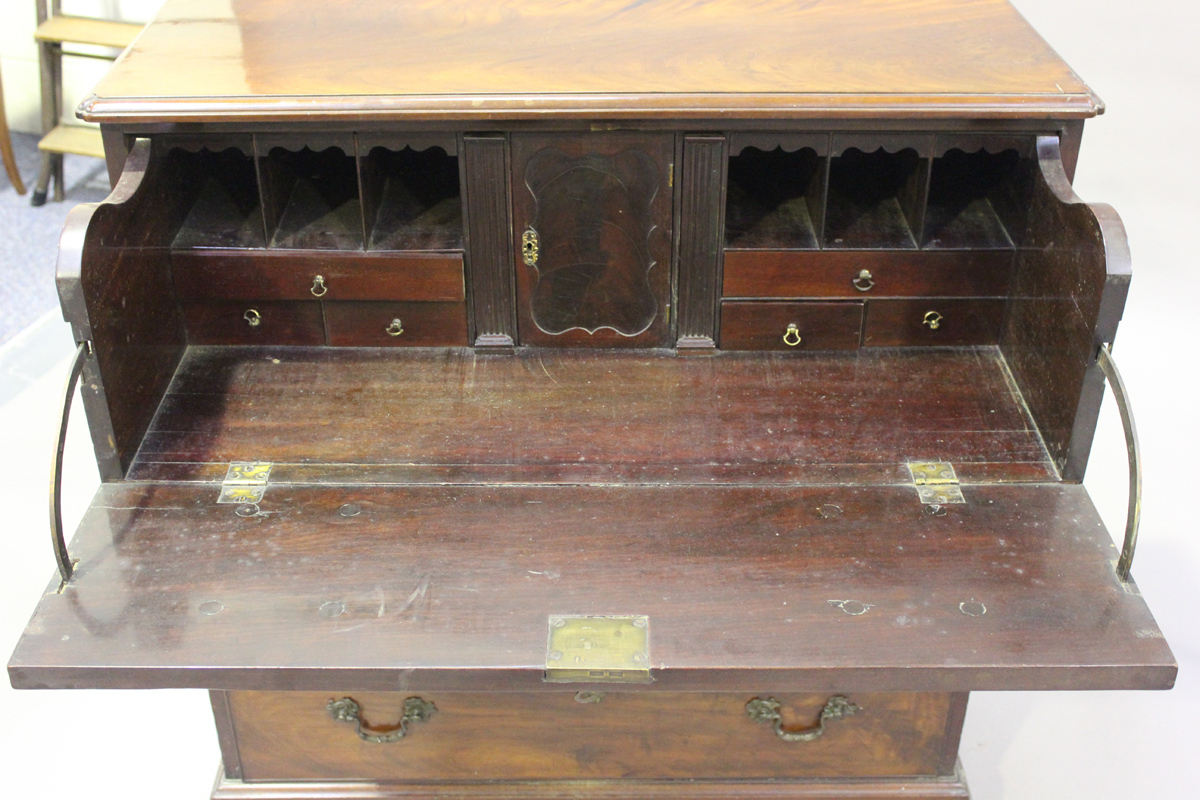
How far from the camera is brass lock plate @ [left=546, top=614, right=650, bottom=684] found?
6.10ft

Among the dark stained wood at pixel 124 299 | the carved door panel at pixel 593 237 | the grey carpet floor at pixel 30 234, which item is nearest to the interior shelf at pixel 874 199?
the carved door panel at pixel 593 237

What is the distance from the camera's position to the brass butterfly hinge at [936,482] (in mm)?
2145

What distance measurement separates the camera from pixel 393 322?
246 cm

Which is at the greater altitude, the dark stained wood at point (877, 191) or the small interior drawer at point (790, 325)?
the dark stained wood at point (877, 191)

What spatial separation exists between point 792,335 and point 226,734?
1.21 m

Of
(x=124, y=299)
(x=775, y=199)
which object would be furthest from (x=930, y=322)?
(x=124, y=299)

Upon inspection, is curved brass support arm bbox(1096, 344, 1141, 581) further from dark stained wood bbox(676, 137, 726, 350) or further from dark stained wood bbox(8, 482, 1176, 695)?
dark stained wood bbox(676, 137, 726, 350)

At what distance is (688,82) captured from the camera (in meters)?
2.26

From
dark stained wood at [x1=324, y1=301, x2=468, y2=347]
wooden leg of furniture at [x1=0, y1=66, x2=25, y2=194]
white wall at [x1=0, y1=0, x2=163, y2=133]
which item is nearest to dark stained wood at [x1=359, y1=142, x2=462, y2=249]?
dark stained wood at [x1=324, y1=301, x2=468, y2=347]

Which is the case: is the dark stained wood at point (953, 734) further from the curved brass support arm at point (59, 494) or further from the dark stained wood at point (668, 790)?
the curved brass support arm at point (59, 494)

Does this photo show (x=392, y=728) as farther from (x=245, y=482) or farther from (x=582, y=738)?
(x=245, y=482)

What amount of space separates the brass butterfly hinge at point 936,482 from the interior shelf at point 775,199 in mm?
452

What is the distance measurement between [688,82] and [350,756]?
1274 mm

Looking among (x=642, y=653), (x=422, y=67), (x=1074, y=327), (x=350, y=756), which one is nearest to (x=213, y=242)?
(x=422, y=67)
